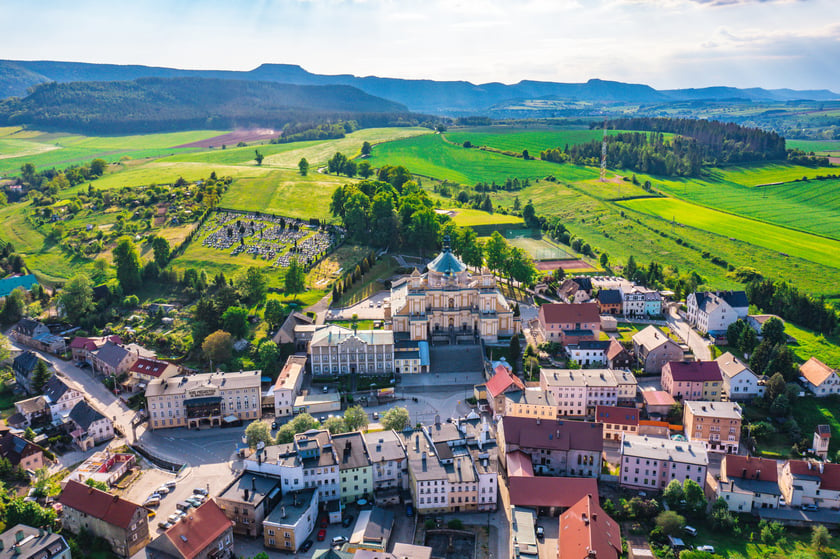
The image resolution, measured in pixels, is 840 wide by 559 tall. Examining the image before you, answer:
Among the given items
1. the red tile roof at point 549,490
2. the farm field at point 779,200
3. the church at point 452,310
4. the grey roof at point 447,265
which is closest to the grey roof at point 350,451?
the red tile roof at point 549,490

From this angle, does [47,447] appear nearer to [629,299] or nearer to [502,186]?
[629,299]

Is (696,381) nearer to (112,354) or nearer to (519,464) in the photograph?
(519,464)

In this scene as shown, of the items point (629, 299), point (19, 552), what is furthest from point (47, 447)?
point (629, 299)

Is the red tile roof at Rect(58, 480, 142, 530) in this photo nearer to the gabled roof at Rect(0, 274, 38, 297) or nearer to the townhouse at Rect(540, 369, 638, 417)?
the townhouse at Rect(540, 369, 638, 417)

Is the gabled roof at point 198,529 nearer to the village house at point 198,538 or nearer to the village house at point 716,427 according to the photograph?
the village house at point 198,538

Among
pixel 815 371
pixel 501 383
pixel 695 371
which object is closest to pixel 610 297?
pixel 695 371

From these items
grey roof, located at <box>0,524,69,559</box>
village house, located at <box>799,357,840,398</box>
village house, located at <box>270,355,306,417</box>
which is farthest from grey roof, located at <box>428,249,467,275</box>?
grey roof, located at <box>0,524,69,559</box>
